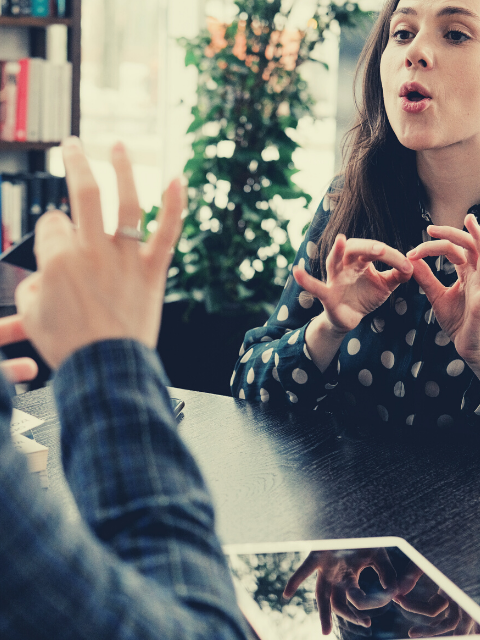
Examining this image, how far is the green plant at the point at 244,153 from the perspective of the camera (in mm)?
2846

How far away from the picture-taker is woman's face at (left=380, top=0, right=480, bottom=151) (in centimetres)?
132

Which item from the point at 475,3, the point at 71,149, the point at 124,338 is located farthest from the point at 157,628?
the point at 475,3

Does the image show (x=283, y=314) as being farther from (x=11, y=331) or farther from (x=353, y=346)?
(x=11, y=331)

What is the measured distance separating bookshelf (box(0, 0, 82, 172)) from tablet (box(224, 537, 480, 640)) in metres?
2.68

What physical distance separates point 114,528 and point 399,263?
78 centimetres

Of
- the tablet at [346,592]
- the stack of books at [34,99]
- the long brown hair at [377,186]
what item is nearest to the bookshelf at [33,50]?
the stack of books at [34,99]

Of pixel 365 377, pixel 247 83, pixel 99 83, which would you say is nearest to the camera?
pixel 365 377

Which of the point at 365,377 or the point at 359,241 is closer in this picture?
the point at 359,241

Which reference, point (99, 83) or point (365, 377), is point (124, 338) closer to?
point (365, 377)

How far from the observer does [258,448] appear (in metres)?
1.06

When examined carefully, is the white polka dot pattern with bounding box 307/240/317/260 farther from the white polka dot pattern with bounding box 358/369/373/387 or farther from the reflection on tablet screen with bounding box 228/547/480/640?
the reflection on tablet screen with bounding box 228/547/480/640

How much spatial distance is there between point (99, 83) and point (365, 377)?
11.5 ft

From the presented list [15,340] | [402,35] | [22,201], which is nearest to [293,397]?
[402,35]

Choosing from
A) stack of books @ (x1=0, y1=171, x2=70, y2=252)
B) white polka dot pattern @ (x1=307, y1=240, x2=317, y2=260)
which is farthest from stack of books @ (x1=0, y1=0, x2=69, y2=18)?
white polka dot pattern @ (x1=307, y1=240, x2=317, y2=260)
